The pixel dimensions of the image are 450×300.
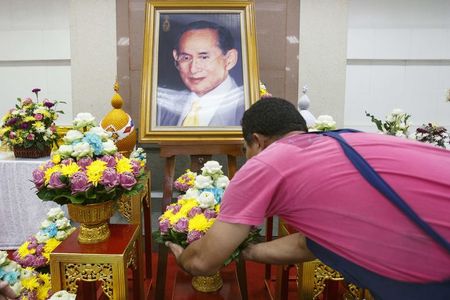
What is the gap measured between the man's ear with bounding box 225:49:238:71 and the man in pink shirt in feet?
4.95

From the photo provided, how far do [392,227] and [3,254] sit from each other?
1.39 metres

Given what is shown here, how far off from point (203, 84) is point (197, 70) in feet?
0.35

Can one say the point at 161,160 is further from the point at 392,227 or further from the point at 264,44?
the point at 392,227

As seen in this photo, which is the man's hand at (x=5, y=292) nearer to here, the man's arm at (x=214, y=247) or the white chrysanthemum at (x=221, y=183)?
the man's arm at (x=214, y=247)

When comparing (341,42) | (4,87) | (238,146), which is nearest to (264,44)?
(341,42)

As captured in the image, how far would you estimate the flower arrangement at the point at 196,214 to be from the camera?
148 centimetres

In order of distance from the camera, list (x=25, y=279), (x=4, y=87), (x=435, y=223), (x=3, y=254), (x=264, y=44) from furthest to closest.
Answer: (x=4, y=87) → (x=264, y=44) → (x=25, y=279) → (x=3, y=254) → (x=435, y=223)

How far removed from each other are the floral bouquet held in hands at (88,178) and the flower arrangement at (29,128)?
1474 millimetres

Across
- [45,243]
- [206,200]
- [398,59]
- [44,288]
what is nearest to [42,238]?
[45,243]

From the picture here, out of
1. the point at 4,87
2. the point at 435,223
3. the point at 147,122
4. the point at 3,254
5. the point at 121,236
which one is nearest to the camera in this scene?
the point at 435,223

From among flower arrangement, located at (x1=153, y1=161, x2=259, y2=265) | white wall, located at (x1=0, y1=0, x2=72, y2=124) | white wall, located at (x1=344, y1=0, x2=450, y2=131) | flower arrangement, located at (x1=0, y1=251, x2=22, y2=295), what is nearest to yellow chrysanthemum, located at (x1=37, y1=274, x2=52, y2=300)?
flower arrangement, located at (x1=0, y1=251, x2=22, y2=295)

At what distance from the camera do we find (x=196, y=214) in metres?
1.54

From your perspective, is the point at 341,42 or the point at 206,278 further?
the point at 341,42

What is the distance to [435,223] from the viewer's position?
910 millimetres
